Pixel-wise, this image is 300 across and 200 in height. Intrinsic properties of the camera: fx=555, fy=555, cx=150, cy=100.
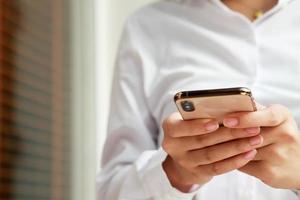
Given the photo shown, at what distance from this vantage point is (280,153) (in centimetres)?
70

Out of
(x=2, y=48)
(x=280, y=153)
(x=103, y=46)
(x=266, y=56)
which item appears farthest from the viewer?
(x=103, y=46)

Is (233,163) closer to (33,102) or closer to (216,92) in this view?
(216,92)

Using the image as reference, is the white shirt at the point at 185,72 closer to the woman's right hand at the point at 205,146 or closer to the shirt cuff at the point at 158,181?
the shirt cuff at the point at 158,181

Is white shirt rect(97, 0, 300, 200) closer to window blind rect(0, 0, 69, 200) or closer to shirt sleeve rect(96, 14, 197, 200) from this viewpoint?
shirt sleeve rect(96, 14, 197, 200)

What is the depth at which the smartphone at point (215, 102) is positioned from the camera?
2.01 feet

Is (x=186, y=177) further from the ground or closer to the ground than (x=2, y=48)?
further from the ground

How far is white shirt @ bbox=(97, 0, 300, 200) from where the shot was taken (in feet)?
2.86

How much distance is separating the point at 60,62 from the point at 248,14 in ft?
3.04

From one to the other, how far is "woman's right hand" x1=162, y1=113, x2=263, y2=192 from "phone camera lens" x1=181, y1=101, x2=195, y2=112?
0.02 metres

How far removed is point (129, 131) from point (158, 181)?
0.16 meters

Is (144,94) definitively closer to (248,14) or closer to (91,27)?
(248,14)

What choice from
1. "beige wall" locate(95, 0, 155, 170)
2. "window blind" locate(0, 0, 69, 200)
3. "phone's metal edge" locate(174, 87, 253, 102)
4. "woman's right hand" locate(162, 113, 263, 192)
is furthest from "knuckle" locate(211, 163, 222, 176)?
"beige wall" locate(95, 0, 155, 170)

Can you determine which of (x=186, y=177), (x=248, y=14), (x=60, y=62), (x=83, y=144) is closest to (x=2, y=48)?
(x=60, y=62)

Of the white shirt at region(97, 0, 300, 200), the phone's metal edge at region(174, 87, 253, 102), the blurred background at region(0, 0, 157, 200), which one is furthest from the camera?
the blurred background at region(0, 0, 157, 200)
